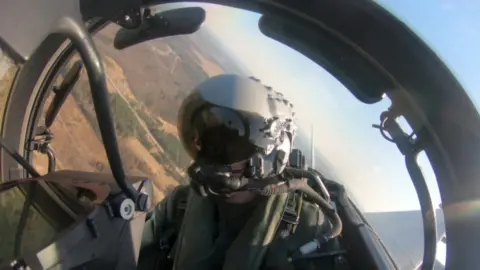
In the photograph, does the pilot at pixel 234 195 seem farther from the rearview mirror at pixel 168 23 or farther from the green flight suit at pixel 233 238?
the rearview mirror at pixel 168 23

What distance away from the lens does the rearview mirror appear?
126 centimetres

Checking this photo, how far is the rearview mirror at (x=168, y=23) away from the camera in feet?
4.14

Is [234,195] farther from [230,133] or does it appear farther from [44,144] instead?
[44,144]

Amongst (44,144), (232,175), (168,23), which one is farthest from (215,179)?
(44,144)

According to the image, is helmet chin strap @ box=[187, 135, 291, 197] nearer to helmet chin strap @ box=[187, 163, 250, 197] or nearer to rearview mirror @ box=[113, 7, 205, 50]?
helmet chin strap @ box=[187, 163, 250, 197]

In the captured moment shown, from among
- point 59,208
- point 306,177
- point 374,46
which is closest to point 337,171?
point 306,177

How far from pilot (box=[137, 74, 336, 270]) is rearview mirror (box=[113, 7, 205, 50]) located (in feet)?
0.41

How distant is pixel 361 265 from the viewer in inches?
55.1

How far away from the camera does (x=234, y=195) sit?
1409mm

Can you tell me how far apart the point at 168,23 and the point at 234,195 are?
0.41 m

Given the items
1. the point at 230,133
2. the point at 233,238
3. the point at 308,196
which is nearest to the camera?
the point at 230,133

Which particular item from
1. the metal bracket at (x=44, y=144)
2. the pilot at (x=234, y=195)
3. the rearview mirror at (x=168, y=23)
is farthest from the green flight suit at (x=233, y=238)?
the rearview mirror at (x=168, y=23)

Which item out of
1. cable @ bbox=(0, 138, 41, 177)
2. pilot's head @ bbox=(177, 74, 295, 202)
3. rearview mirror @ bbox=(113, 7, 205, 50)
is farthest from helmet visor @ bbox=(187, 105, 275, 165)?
cable @ bbox=(0, 138, 41, 177)

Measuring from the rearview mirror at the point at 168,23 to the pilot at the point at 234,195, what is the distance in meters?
0.12
